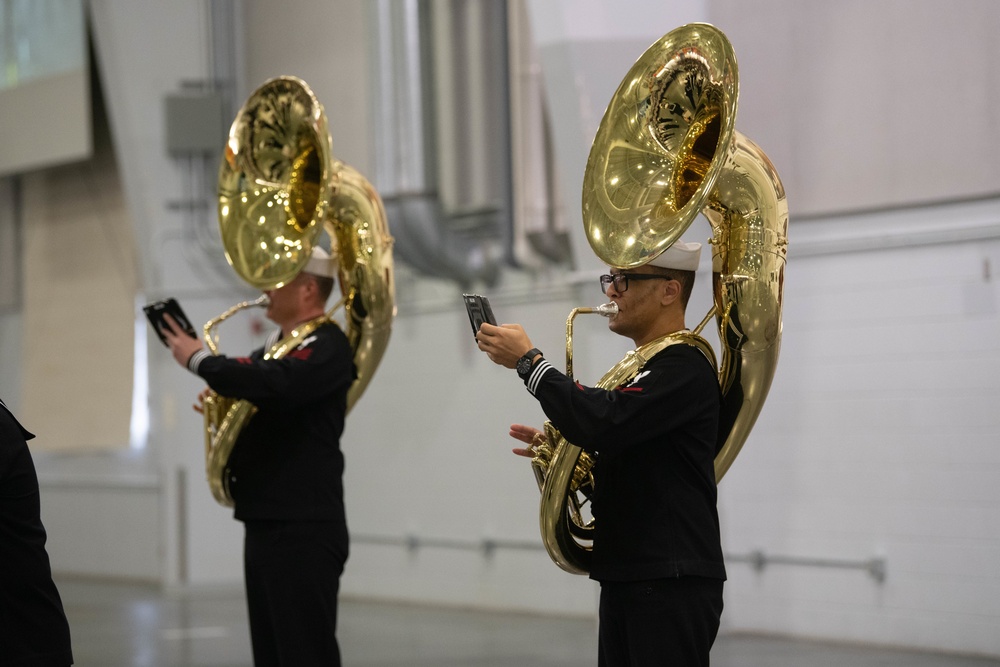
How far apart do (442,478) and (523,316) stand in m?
1.21

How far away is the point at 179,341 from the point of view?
404cm

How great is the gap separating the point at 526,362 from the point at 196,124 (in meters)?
6.40

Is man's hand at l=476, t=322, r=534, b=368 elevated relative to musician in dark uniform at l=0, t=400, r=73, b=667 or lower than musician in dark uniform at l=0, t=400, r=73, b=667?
elevated

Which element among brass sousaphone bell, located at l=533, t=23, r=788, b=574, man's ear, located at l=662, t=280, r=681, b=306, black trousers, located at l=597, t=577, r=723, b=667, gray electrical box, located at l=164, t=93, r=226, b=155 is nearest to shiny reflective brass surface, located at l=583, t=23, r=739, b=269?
brass sousaphone bell, located at l=533, t=23, r=788, b=574

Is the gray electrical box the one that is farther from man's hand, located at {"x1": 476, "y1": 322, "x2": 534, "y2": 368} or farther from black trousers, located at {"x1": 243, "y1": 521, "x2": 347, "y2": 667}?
man's hand, located at {"x1": 476, "y1": 322, "x2": 534, "y2": 368}

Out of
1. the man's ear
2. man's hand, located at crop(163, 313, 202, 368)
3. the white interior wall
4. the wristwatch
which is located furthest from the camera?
the white interior wall

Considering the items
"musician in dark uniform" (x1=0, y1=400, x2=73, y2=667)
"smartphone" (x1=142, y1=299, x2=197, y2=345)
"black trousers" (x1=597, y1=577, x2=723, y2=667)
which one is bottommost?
"black trousers" (x1=597, y1=577, x2=723, y2=667)

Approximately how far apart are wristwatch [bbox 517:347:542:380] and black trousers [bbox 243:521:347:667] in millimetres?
1300

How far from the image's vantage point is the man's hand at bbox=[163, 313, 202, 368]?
402 centimetres

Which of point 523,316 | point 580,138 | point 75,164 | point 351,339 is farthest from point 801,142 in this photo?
point 75,164

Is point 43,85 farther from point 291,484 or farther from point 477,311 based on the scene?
point 477,311

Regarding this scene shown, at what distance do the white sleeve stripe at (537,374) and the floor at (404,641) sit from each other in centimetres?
324

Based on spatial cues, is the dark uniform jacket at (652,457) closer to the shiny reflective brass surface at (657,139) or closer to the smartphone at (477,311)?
the smartphone at (477,311)

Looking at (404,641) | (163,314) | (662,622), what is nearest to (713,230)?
(662,622)
